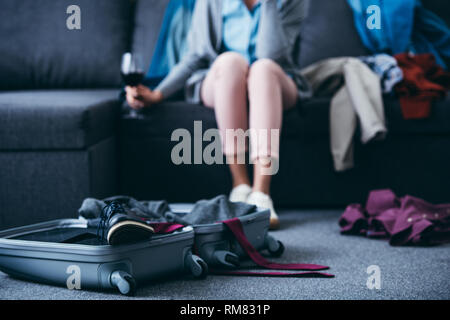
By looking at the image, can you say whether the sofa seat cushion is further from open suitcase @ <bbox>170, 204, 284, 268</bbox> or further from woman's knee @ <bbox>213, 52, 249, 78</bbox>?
open suitcase @ <bbox>170, 204, 284, 268</bbox>

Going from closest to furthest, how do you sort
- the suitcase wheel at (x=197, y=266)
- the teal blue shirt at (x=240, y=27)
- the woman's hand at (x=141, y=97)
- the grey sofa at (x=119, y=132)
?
the suitcase wheel at (x=197, y=266)
the grey sofa at (x=119, y=132)
the woman's hand at (x=141, y=97)
the teal blue shirt at (x=240, y=27)

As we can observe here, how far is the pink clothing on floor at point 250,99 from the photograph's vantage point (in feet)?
5.11

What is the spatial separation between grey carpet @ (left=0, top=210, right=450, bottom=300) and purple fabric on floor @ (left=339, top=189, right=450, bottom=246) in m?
0.04

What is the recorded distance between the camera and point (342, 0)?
2.26m

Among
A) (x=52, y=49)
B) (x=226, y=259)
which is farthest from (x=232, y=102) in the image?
(x=52, y=49)

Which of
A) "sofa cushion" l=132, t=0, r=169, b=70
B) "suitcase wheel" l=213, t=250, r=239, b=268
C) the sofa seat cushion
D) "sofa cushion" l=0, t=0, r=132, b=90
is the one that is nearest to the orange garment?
the sofa seat cushion

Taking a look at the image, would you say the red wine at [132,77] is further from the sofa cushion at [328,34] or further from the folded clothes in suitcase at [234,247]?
the sofa cushion at [328,34]

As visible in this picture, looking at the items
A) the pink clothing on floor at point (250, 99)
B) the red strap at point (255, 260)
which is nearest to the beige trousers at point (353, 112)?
the pink clothing on floor at point (250, 99)

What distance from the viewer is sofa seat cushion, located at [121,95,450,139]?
1.81 m

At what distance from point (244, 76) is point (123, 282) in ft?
3.06

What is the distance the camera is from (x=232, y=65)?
1.64 m

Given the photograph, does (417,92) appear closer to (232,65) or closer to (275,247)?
(232,65)

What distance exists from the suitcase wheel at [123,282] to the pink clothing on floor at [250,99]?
2.30 feet
